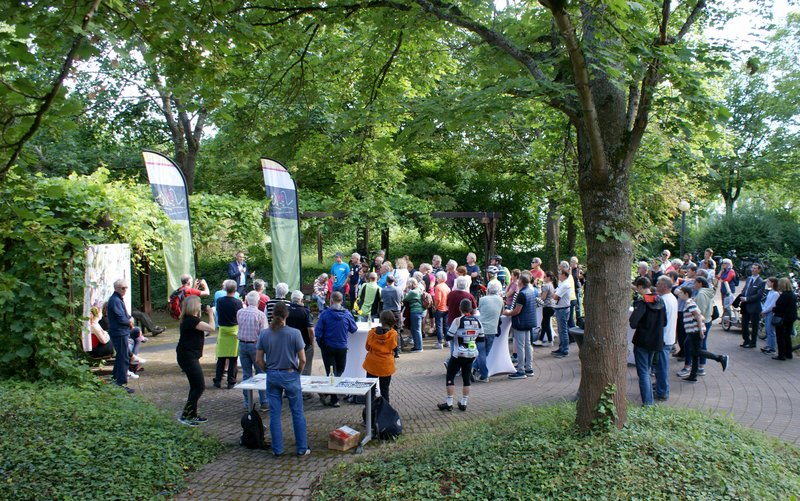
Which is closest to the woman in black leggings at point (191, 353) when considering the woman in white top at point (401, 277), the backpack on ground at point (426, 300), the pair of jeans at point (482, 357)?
the pair of jeans at point (482, 357)

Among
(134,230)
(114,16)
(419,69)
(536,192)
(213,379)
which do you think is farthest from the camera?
(536,192)

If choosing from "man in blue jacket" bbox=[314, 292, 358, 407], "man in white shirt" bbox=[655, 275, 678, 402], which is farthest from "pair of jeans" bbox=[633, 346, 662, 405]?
"man in blue jacket" bbox=[314, 292, 358, 407]

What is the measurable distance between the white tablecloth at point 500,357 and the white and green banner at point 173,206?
810 centimetres

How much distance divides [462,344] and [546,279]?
17.8 ft

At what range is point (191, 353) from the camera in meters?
7.70

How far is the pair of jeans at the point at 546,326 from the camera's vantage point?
41.8ft

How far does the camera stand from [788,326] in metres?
10.7

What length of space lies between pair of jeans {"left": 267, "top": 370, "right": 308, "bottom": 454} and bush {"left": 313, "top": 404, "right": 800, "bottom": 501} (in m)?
0.87

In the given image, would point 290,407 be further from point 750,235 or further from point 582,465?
point 750,235

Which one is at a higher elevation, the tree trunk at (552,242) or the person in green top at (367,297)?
the tree trunk at (552,242)

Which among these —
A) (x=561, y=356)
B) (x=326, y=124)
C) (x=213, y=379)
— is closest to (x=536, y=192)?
(x=326, y=124)

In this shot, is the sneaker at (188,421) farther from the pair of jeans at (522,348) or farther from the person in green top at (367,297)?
the pair of jeans at (522,348)

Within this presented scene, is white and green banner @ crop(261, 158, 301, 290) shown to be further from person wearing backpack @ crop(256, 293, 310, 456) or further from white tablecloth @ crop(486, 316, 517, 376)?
person wearing backpack @ crop(256, 293, 310, 456)

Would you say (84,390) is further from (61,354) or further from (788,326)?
(788,326)
